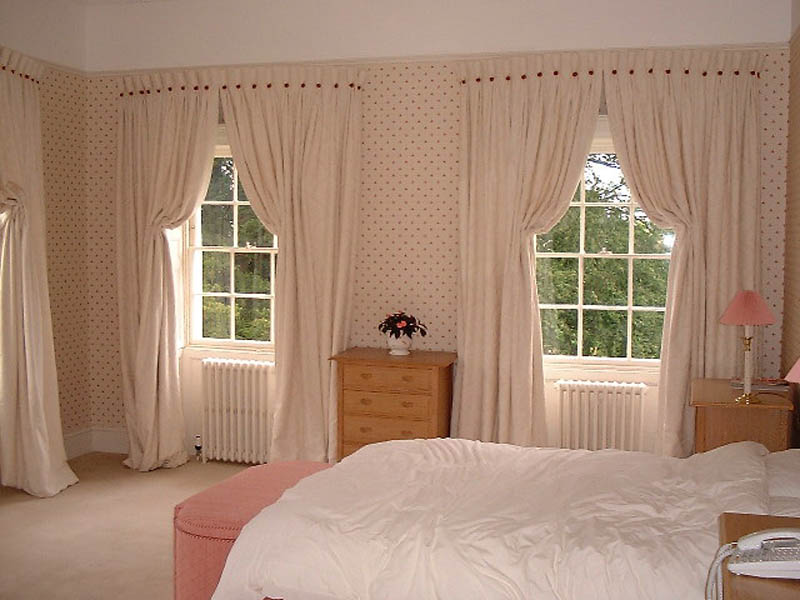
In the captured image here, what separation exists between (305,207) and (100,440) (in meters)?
2.50

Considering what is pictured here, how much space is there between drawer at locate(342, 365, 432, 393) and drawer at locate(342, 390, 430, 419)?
41 mm

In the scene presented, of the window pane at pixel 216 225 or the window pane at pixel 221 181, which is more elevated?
the window pane at pixel 221 181

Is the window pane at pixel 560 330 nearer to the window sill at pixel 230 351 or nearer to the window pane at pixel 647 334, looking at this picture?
the window pane at pixel 647 334

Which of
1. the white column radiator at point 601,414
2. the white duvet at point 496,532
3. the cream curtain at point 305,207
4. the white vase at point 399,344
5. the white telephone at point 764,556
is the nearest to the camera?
the white telephone at point 764,556

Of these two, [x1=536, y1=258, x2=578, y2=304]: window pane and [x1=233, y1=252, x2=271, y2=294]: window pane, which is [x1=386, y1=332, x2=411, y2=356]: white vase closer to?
[x1=536, y1=258, x2=578, y2=304]: window pane

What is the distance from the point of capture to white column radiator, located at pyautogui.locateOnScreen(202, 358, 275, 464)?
20.6 ft

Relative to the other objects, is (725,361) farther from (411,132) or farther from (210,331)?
(210,331)

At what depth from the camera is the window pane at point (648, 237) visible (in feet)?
18.7

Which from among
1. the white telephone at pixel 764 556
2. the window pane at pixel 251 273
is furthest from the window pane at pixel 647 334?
the white telephone at pixel 764 556

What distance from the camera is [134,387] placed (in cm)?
642

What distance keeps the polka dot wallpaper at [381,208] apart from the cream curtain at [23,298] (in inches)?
19.5

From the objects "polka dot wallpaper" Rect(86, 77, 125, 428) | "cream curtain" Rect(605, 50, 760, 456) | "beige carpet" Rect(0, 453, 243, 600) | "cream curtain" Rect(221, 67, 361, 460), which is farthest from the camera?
"polka dot wallpaper" Rect(86, 77, 125, 428)

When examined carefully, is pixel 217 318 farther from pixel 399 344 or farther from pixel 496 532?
pixel 496 532

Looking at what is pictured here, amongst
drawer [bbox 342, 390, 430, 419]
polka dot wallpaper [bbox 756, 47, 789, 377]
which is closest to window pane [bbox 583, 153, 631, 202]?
polka dot wallpaper [bbox 756, 47, 789, 377]
